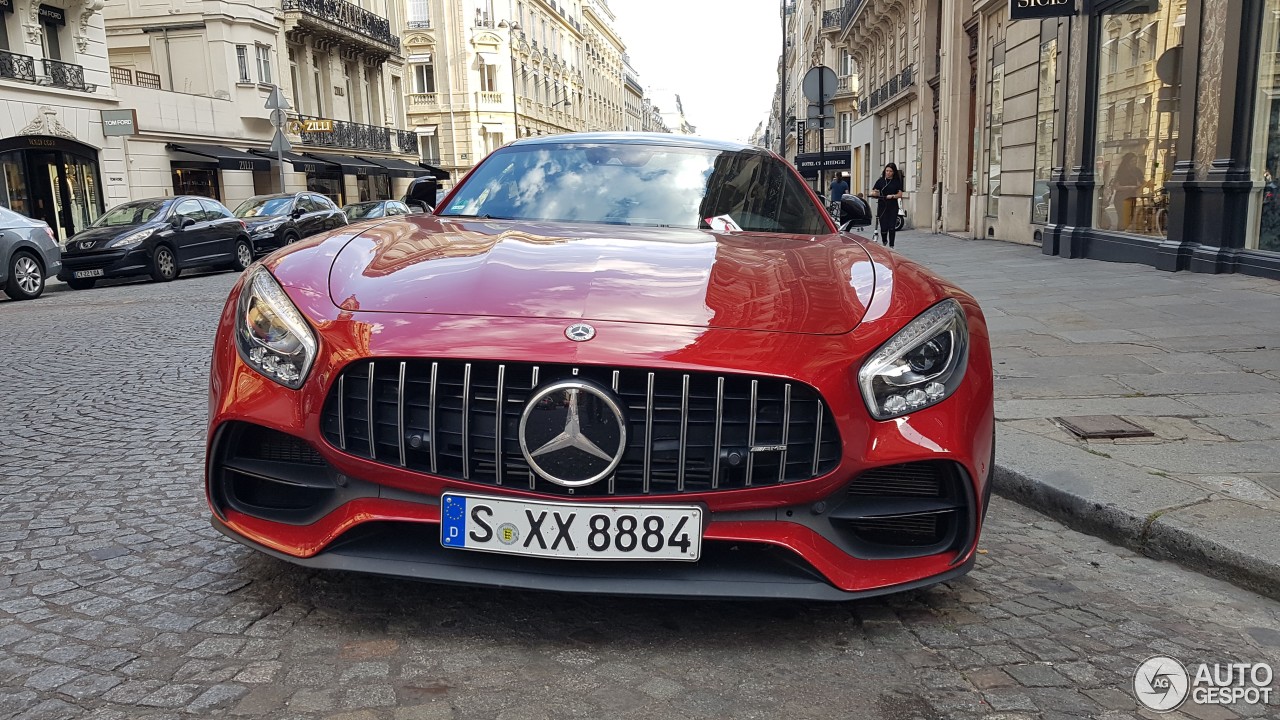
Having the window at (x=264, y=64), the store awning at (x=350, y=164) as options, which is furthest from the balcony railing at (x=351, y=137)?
the window at (x=264, y=64)

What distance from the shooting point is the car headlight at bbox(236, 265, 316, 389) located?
2.35 metres

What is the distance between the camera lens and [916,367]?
2355 millimetres

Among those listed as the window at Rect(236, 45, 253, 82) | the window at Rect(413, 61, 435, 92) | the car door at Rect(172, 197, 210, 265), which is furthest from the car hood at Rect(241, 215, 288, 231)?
the window at Rect(413, 61, 435, 92)

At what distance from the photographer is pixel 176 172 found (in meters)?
26.3

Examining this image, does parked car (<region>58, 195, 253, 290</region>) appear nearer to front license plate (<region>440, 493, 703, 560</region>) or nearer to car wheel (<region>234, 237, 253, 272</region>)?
car wheel (<region>234, 237, 253, 272</region>)

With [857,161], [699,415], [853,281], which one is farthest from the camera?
[857,161]

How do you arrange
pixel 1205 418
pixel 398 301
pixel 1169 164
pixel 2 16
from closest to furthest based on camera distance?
1. pixel 398 301
2. pixel 1205 418
3. pixel 1169 164
4. pixel 2 16

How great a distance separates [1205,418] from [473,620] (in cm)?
365

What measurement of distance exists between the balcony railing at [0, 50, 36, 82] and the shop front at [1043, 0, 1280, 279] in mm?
20873

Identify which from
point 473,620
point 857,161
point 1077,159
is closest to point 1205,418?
point 473,620

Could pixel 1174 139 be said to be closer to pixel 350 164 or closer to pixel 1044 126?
pixel 1044 126

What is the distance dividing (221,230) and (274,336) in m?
15.3

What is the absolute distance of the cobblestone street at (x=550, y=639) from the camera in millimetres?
2062

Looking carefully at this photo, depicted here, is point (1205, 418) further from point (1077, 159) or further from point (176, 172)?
point (176, 172)
